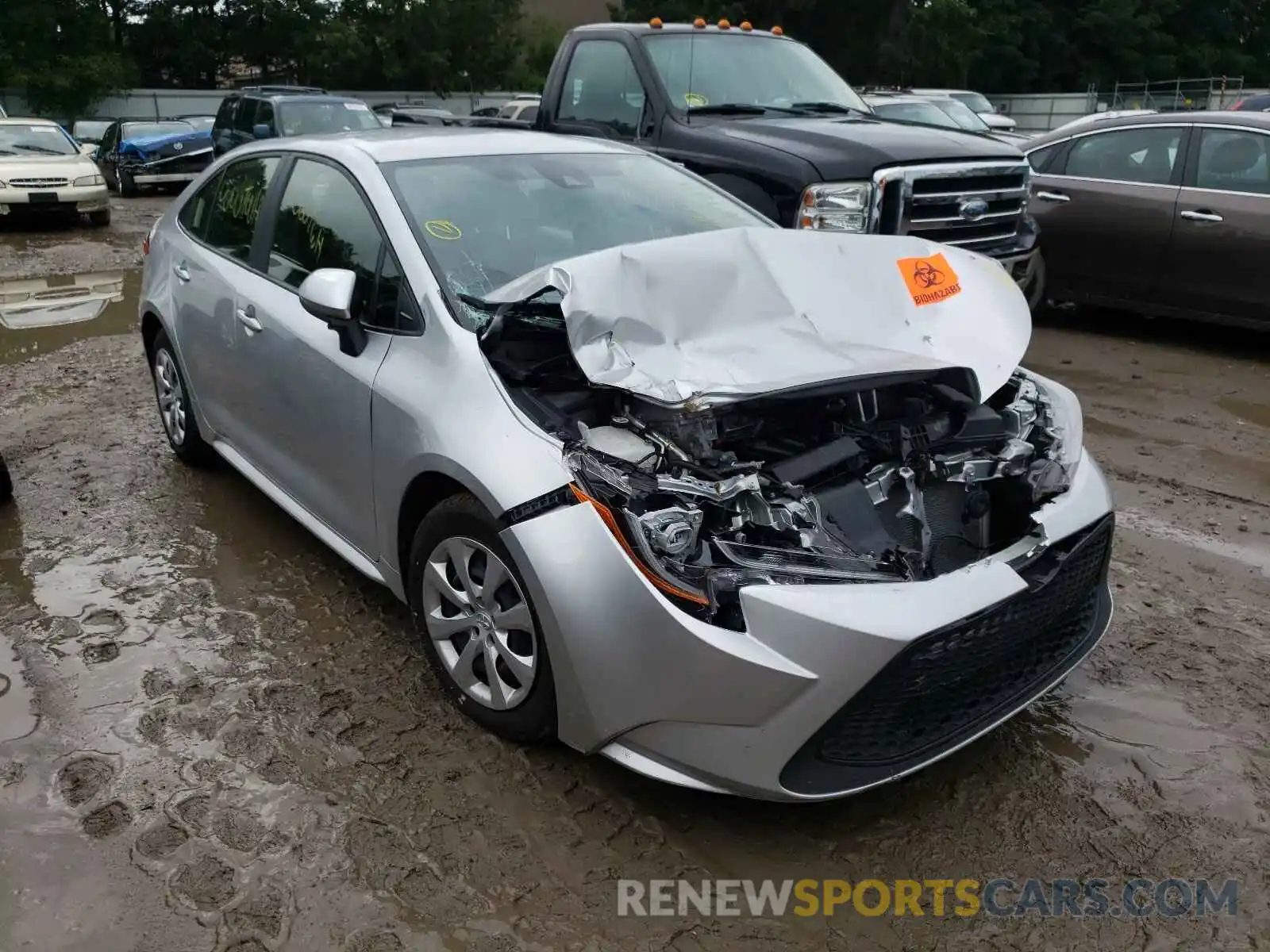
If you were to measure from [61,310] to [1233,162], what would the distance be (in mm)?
9688

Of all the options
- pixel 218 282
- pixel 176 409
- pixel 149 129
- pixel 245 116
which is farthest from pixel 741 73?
pixel 149 129

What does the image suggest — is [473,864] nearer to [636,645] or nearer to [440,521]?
[636,645]

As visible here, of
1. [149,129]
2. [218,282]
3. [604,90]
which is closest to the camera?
[218,282]

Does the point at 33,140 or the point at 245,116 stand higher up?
the point at 245,116

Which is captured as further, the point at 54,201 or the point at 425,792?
the point at 54,201

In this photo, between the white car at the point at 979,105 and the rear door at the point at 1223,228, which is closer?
the rear door at the point at 1223,228

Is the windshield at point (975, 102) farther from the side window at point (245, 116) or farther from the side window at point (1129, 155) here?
the side window at point (1129, 155)

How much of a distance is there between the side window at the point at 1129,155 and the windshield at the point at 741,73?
6.01 ft

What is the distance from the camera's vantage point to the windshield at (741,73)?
7.00m

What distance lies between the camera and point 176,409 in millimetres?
5203

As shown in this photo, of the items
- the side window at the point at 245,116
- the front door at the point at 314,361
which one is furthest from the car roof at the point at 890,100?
the front door at the point at 314,361

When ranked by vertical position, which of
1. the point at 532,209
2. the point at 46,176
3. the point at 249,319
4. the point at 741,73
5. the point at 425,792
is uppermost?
the point at 741,73

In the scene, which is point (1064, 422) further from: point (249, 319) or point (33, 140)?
point (33, 140)

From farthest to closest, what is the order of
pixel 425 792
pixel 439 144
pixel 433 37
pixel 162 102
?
pixel 433 37 → pixel 162 102 → pixel 439 144 → pixel 425 792
